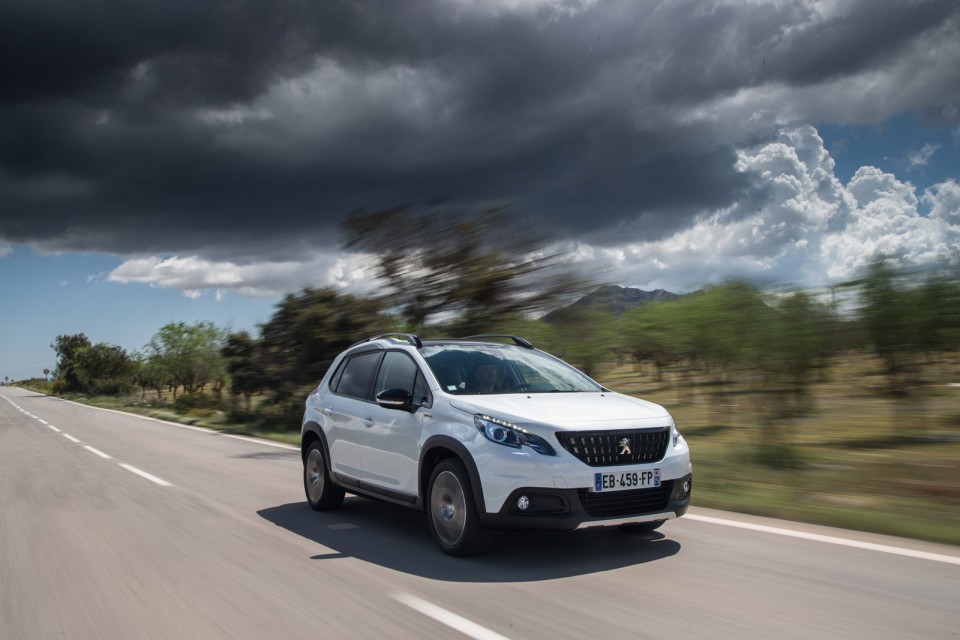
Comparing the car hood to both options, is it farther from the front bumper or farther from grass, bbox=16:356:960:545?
grass, bbox=16:356:960:545

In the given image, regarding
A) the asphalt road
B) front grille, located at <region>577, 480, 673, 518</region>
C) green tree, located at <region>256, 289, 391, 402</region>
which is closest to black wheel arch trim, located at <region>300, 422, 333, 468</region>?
the asphalt road

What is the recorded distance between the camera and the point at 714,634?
3.96m

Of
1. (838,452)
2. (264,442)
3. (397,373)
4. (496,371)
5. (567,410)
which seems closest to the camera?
(567,410)

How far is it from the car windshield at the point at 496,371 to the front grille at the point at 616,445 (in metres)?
1.06

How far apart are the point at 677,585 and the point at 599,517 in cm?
67

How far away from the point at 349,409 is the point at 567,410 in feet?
8.59

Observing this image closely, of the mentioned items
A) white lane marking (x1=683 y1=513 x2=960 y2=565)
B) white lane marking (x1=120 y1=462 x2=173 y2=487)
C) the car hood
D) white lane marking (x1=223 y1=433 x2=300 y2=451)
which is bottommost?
white lane marking (x1=120 y1=462 x2=173 y2=487)

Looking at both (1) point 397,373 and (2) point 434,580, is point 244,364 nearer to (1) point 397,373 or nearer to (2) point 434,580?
(1) point 397,373

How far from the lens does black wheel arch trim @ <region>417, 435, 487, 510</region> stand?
539 centimetres

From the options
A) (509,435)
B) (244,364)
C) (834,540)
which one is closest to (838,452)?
(834,540)

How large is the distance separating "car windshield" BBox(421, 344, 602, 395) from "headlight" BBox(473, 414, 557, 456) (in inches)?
26.5

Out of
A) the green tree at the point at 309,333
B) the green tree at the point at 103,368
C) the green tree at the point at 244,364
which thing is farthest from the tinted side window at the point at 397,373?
the green tree at the point at 103,368

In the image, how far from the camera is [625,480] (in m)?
5.36

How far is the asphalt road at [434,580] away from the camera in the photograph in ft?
13.8
